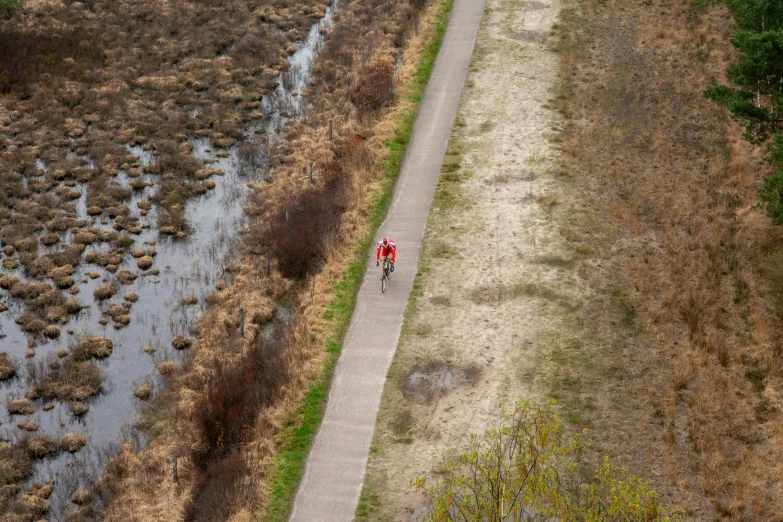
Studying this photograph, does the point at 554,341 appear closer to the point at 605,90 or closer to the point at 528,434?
the point at 528,434

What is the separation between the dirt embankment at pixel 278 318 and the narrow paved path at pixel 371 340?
96cm

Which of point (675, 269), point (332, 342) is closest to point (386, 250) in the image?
point (332, 342)

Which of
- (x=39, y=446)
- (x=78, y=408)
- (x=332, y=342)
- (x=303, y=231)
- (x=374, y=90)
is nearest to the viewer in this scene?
(x=39, y=446)

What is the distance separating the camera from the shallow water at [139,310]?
25516 millimetres

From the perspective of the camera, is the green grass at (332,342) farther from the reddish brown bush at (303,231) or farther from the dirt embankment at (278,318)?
the reddish brown bush at (303,231)

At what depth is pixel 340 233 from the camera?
105 feet

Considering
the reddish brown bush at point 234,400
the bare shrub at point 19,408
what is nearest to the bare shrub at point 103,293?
the bare shrub at point 19,408

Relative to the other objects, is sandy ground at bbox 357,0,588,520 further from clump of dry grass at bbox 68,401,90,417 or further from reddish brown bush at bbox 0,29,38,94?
reddish brown bush at bbox 0,29,38,94

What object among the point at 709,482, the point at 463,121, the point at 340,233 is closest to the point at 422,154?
the point at 463,121

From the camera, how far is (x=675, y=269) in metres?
30.0

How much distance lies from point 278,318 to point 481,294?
6.11 metres

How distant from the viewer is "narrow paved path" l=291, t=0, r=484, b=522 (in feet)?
73.7

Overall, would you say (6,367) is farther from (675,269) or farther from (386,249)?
(675,269)

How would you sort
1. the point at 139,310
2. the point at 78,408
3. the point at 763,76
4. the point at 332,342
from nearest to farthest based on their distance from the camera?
the point at 78,408 < the point at 332,342 < the point at 763,76 < the point at 139,310
